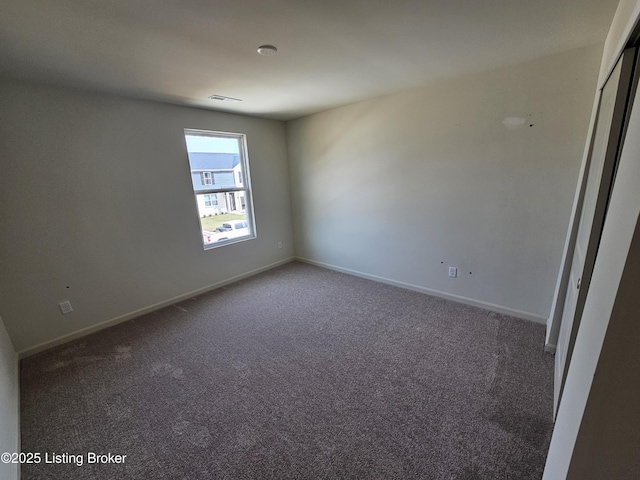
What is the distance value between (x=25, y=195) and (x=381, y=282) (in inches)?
151

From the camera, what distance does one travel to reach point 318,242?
4.39 meters

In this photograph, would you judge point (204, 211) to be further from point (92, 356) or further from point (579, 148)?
point (579, 148)

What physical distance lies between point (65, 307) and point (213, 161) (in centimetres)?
227

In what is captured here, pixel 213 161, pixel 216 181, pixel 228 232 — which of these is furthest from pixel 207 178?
pixel 228 232

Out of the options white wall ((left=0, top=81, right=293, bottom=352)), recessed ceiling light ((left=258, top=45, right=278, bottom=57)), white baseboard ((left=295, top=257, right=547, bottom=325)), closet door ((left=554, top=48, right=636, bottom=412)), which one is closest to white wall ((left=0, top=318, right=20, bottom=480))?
white wall ((left=0, top=81, right=293, bottom=352))

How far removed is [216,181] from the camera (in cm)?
363

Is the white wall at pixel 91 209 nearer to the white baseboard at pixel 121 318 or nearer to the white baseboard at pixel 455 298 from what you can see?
the white baseboard at pixel 121 318

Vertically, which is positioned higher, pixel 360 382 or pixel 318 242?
pixel 318 242

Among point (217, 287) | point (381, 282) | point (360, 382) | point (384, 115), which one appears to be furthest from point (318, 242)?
point (360, 382)

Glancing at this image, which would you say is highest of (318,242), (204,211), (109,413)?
(204,211)

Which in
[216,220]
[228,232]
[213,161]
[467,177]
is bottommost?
[228,232]

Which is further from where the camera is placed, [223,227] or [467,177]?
[223,227]

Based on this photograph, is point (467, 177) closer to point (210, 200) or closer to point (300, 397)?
point (300, 397)

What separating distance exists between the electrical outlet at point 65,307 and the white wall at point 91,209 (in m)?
0.05
